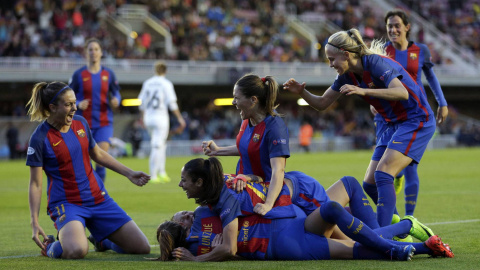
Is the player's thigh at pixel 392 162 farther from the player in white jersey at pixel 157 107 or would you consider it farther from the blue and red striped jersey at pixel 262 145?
the player in white jersey at pixel 157 107

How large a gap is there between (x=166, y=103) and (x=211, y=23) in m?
24.6

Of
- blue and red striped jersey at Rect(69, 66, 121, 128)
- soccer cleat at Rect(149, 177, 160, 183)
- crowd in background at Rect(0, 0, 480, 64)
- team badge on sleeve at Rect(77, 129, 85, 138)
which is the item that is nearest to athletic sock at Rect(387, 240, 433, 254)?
team badge on sleeve at Rect(77, 129, 85, 138)

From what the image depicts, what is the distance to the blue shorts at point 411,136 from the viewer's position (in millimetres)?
6777

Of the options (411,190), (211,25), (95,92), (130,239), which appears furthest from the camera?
(211,25)

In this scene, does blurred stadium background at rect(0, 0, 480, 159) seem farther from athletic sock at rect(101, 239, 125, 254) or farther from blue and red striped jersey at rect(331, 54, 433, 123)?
blue and red striped jersey at rect(331, 54, 433, 123)

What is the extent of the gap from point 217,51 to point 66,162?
3172 centimetres

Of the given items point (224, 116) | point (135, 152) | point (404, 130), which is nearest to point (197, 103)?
point (224, 116)

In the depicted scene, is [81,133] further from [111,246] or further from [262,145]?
[262,145]

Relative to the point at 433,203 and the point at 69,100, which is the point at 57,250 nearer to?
the point at 69,100

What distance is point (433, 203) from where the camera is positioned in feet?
36.6

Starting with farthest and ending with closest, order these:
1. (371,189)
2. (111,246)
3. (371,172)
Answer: (371,189), (371,172), (111,246)

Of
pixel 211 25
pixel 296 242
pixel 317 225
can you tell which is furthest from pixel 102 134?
pixel 211 25

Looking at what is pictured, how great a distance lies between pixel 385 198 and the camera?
21.4 ft

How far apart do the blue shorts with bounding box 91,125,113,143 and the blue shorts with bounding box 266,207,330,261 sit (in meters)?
5.64
